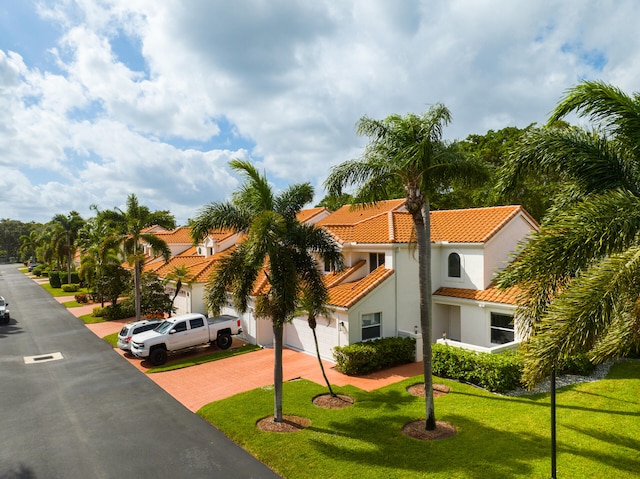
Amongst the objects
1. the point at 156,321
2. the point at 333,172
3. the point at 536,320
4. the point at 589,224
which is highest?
the point at 333,172

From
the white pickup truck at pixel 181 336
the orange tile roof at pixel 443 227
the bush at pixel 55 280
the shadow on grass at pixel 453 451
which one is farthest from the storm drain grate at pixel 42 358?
the bush at pixel 55 280

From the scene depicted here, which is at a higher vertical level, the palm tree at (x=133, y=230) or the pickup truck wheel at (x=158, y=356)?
the palm tree at (x=133, y=230)

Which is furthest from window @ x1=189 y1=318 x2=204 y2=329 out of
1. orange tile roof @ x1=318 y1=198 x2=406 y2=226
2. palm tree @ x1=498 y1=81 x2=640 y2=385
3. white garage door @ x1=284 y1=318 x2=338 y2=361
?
palm tree @ x1=498 y1=81 x2=640 y2=385

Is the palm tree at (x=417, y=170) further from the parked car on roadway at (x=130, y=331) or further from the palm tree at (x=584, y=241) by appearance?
the parked car on roadway at (x=130, y=331)

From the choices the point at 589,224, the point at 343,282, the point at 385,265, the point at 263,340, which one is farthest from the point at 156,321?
the point at 589,224

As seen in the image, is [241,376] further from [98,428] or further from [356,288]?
[356,288]

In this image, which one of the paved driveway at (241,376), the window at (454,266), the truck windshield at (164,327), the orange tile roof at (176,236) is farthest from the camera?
the orange tile roof at (176,236)

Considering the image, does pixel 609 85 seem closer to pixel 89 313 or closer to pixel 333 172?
pixel 333 172
